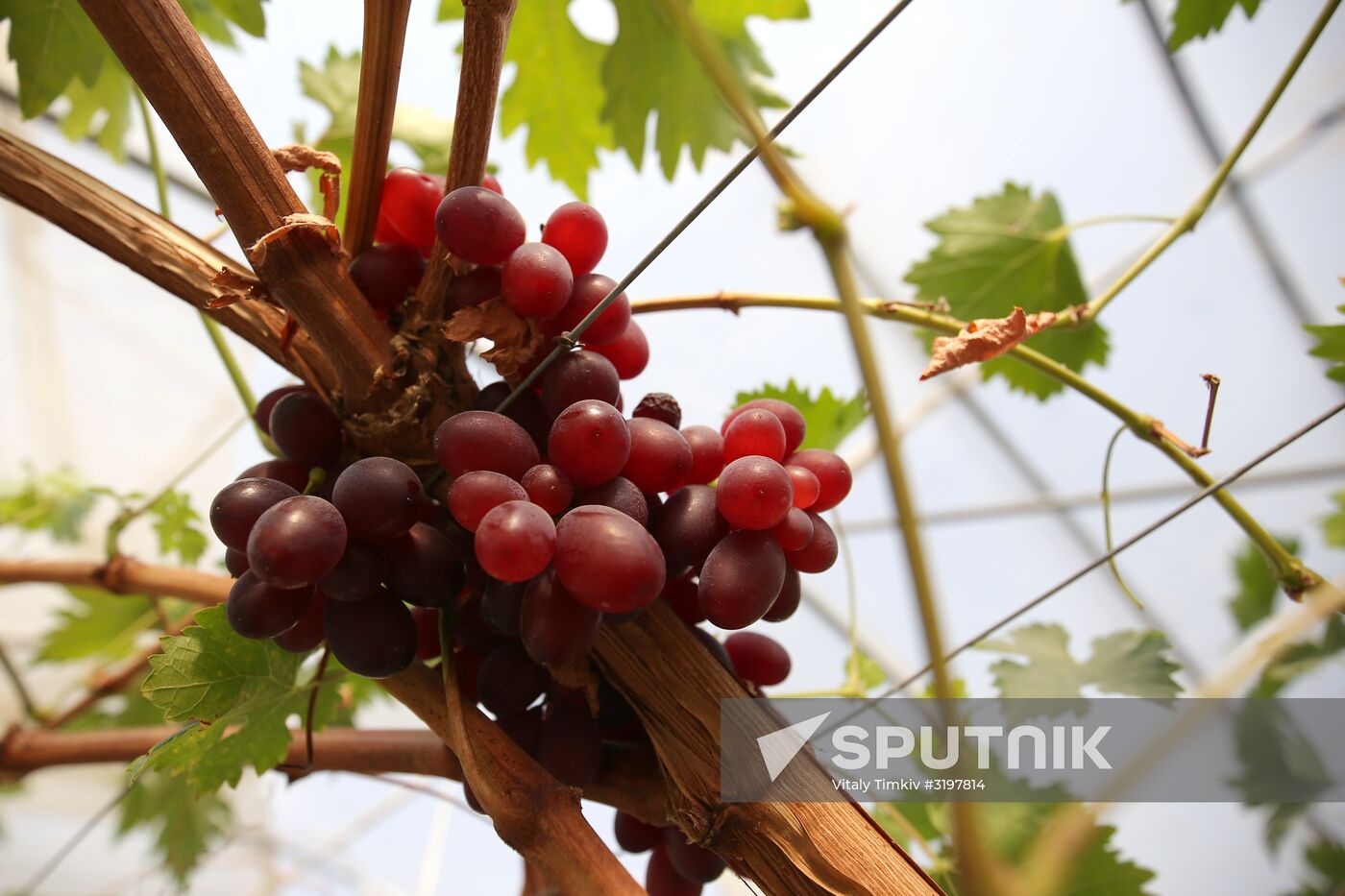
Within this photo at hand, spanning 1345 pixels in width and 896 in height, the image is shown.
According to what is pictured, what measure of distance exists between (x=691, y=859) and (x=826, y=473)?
0.23 metres

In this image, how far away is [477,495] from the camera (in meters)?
0.37

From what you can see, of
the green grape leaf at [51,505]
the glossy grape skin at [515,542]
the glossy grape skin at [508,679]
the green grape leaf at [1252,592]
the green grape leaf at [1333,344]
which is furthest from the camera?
the green grape leaf at [1252,592]

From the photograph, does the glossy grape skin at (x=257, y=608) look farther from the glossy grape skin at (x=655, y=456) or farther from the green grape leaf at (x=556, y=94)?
the green grape leaf at (x=556, y=94)

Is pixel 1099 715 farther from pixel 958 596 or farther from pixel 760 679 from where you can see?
pixel 958 596

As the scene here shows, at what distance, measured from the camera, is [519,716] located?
1.55 ft

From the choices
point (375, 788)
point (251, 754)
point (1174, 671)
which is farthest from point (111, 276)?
point (1174, 671)

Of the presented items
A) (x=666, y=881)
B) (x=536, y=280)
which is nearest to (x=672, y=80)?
(x=536, y=280)

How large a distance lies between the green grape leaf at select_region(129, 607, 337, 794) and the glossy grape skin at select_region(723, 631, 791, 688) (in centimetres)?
25

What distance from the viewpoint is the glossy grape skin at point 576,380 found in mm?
423

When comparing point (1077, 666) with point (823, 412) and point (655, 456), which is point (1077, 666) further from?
point (655, 456)

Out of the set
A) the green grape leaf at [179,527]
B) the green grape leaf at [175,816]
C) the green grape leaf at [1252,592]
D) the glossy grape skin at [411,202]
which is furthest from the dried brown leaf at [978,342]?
the green grape leaf at [1252,592]

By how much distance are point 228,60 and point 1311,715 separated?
7.54 ft

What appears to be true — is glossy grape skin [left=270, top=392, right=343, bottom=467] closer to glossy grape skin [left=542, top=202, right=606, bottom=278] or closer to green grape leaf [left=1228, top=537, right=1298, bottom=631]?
glossy grape skin [left=542, top=202, right=606, bottom=278]

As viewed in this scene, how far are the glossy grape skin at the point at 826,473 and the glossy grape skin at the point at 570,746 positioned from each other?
0.17 m
